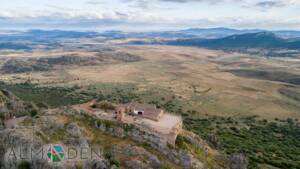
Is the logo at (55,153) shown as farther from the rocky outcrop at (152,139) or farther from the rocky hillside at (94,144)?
the rocky outcrop at (152,139)

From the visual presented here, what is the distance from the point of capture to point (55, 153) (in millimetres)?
35219

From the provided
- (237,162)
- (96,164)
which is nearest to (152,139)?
(96,164)

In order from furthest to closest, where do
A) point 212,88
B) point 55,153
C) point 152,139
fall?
point 212,88 → point 152,139 → point 55,153

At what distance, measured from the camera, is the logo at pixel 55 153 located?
34438 millimetres

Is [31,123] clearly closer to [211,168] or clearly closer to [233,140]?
[211,168]

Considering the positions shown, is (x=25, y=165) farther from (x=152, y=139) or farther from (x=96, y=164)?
(x=152, y=139)

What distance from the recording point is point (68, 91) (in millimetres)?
131625

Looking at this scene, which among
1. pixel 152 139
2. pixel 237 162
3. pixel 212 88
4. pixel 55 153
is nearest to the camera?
pixel 55 153

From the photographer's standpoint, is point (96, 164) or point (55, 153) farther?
point (55, 153)

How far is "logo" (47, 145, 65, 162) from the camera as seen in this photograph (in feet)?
113

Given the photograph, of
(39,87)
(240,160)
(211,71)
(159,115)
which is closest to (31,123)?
(159,115)

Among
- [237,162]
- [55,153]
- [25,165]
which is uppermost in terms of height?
[55,153]

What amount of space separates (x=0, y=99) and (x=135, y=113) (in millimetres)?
34269

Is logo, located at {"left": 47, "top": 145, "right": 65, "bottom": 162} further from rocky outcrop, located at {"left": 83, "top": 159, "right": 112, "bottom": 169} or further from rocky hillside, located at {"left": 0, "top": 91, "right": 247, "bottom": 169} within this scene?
rocky outcrop, located at {"left": 83, "top": 159, "right": 112, "bottom": 169}
